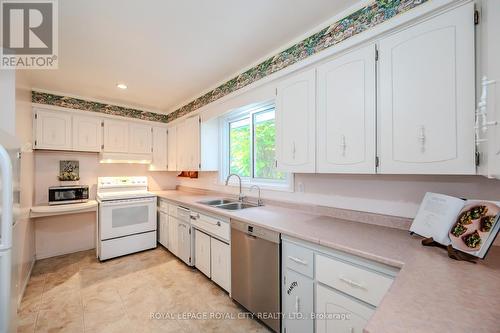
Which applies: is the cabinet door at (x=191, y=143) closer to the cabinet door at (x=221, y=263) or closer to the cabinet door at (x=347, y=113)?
the cabinet door at (x=221, y=263)

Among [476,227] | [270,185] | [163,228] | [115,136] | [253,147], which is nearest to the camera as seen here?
[476,227]

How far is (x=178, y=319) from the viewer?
184 cm

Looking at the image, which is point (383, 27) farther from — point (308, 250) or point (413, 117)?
point (308, 250)

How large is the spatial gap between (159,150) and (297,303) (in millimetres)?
3537

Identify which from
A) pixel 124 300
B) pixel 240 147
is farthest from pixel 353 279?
pixel 240 147

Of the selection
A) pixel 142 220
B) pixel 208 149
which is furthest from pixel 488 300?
pixel 142 220

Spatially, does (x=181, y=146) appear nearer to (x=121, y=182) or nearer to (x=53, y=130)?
(x=121, y=182)

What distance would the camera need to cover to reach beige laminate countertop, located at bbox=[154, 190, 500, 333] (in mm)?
593

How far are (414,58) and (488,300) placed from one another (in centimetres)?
115

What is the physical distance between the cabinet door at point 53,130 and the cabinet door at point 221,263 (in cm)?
272

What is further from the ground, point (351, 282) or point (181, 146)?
point (181, 146)

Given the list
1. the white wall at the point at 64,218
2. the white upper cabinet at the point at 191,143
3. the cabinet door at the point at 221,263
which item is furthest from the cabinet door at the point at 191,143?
the cabinet door at the point at 221,263

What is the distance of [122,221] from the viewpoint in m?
3.10

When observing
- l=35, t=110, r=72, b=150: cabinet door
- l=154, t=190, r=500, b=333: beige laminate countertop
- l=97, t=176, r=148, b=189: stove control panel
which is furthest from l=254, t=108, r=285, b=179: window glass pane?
l=35, t=110, r=72, b=150: cabinet door
